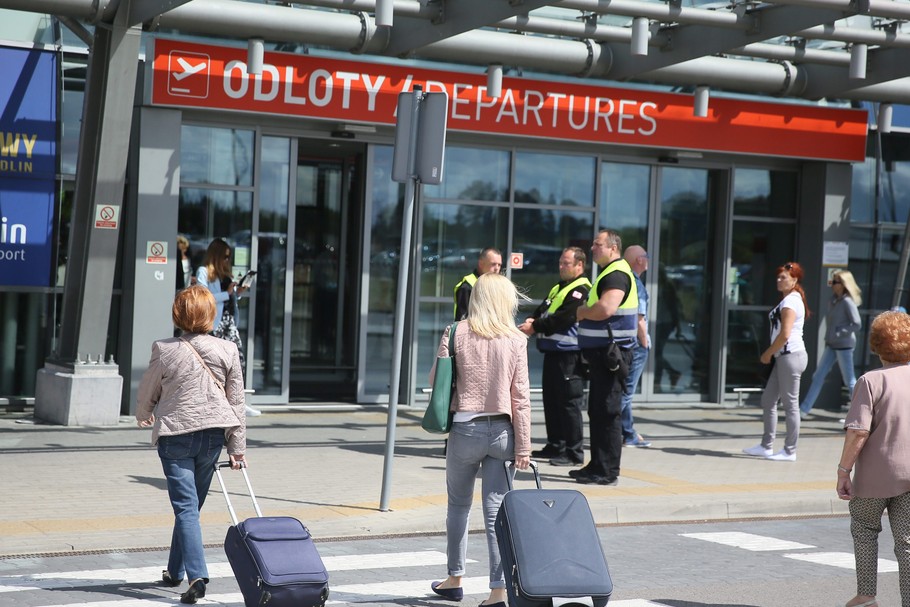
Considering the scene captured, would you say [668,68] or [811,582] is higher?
[668,68]

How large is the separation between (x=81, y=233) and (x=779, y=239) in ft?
29.7

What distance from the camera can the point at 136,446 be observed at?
36.2ft

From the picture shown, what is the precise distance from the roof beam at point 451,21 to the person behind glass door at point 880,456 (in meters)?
5.85

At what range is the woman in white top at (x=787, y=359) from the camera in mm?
11680

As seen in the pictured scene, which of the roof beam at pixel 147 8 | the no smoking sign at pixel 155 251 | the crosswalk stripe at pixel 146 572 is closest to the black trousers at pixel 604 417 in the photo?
the crosswalk stripe at pixel 146 572

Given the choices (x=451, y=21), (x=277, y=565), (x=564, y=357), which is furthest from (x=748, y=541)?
(x=451, y=21)

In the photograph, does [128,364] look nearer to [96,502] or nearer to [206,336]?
[96,502]

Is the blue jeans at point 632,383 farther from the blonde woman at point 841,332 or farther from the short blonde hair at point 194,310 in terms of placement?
the short blonde hair at point 194,310

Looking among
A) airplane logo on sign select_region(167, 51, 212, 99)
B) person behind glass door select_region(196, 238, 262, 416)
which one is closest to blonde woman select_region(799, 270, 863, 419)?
person behind glass door select_region(196, 238, 262, 416)

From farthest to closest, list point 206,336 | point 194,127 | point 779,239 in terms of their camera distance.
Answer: point 779,239, point 194,127, point 206,336

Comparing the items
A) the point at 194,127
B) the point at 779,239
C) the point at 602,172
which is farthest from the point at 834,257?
the point at 194,127

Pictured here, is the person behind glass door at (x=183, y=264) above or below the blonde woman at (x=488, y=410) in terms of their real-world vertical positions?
above

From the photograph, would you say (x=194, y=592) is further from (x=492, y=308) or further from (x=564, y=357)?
(x=564, y=357)

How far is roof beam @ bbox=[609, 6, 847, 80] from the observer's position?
39.7 ft
